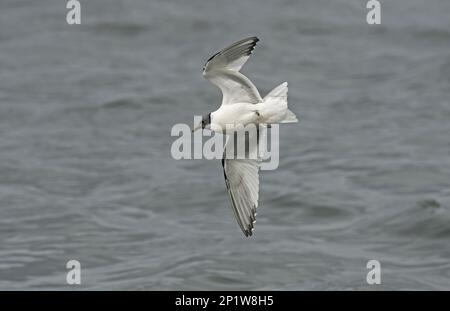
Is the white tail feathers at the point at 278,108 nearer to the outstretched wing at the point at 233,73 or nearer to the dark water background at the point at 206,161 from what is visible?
the outstretched wing at the point at 233,73

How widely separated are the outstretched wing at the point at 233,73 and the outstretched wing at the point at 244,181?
520 millimetres

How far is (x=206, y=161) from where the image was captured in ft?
49.4

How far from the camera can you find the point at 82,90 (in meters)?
16.3

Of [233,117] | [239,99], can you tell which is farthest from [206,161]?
[233,117]

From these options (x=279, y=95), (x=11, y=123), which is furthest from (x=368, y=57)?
(x=279, y=95)

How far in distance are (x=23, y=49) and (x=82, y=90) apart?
1430mm

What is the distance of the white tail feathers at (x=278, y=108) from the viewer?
7.60m

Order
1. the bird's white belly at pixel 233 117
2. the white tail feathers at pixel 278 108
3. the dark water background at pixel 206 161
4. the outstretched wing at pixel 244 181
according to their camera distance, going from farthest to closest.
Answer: the dark water background at pixel 206 161 < the outstretched wing at pixel 244 181 < the bird's white belly at pixel 233 117 < the white tail feathers at pixel 278 108

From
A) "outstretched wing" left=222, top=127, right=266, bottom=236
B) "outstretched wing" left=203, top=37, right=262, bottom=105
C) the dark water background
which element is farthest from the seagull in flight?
the dark water background

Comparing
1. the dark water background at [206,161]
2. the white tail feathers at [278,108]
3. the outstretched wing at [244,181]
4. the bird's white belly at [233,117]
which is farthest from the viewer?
the dark water background at [206,161]

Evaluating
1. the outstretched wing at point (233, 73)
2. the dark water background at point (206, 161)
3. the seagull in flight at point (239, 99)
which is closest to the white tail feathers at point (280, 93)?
the seagull in flight at point (239, 99)

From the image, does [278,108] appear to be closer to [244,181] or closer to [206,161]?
[244,181]

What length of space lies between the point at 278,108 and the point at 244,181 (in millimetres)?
882

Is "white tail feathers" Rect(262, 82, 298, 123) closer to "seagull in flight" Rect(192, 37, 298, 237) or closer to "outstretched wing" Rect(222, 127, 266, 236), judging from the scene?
"seagull in flight" Rect(192, 37, 298, 237)
